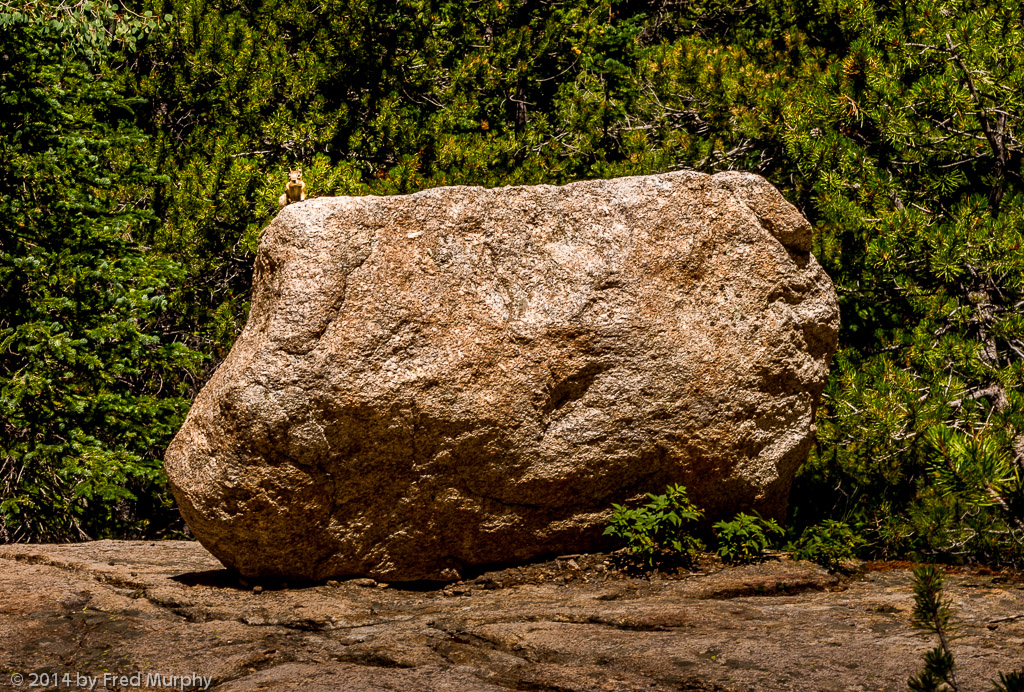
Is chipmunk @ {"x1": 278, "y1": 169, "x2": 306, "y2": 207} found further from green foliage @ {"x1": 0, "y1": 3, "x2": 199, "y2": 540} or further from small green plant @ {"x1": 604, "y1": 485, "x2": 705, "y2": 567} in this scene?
small green plant @ {"x1": 604, "y1": 485, "x2": 705, "y2": 567}

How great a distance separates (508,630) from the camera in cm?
368

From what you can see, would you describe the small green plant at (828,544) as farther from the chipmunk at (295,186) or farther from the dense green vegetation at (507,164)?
the chipmunk at (295,186)

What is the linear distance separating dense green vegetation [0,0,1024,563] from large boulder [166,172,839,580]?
0.90 meters

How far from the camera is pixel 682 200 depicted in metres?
4.79

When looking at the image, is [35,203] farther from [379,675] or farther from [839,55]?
[839,55]

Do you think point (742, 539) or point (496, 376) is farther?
point (742, 539)

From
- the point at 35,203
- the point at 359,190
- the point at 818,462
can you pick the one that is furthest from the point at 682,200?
the point at 35,203

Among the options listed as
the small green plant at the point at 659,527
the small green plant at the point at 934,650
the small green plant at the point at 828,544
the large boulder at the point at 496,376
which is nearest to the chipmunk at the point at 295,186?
the large boulder at the point at 496,376

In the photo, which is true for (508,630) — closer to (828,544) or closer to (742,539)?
(742,539)

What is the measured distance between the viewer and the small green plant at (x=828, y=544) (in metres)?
4.70

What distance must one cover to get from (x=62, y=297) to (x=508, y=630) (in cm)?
477

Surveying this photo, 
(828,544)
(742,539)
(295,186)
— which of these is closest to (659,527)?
(742,539)

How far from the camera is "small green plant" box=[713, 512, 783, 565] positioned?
4738mm

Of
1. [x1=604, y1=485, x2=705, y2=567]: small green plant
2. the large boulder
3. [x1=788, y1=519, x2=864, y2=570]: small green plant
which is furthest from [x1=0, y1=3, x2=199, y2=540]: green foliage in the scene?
[x1=788, y1=519, x2=864, y2=570]: small green plant
